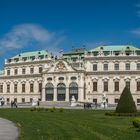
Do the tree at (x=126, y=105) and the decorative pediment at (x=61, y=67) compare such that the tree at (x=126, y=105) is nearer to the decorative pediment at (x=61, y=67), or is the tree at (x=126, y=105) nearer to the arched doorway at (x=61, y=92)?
the arched doorway at (x=61, y=92)

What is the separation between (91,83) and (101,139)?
74.0 m

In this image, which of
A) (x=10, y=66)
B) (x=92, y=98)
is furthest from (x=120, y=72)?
(x=10, y=66)

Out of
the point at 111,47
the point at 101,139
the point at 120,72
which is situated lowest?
the point at 101,139

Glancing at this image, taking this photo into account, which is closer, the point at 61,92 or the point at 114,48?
the point at 61,92

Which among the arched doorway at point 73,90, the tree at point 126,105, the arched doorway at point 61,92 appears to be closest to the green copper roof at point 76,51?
the arched doorway at point 73,90

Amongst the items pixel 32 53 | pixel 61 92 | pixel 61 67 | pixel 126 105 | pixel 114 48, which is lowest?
pixel 126 105

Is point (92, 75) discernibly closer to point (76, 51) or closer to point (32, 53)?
point (76, 51)

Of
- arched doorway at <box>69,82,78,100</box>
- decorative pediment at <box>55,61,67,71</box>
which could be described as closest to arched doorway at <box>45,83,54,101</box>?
decorative pediment at <box>55,61,67,71</box>

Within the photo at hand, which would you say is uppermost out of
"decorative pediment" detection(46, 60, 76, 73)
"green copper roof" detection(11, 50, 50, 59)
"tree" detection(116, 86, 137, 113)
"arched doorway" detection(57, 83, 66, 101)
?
"green copper roof" detection(11, 50, 50, 59)

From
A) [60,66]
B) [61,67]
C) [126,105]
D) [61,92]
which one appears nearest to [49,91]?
[61,92]

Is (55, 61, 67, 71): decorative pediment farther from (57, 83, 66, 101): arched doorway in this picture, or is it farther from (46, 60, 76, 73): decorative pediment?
(57, 83, 66, 101): arched doorway

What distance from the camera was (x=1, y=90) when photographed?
105m

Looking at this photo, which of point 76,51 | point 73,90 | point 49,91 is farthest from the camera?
point 76,51

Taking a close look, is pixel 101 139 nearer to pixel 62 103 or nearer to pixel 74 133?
pixel 74 133
